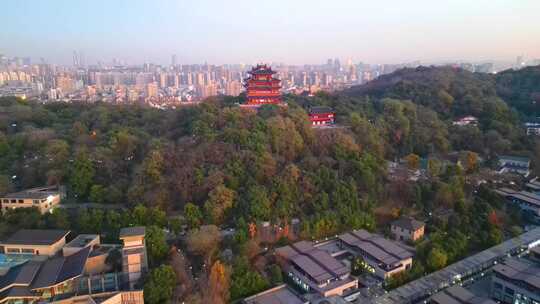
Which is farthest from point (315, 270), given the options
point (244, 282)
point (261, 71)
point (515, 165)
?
point (515, 165)

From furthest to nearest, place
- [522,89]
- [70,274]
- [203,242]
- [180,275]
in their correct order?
1. [522,89]
2. [203,242]
3. [180,275]
4. [70,274]

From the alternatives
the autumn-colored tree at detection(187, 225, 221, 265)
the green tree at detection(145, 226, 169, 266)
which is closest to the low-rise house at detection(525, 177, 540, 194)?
the autumn-colored tree at detection(187, 225, 221, 265)

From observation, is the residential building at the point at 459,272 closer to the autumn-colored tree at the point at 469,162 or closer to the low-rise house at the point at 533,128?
the autumn-colored tree at the point at 469,162

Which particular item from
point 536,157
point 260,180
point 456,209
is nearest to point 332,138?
point 260,180

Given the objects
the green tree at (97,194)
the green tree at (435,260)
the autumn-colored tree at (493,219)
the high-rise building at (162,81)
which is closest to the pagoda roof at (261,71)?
the green tree at (97,194)

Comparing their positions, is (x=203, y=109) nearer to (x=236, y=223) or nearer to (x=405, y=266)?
(x=236, y=223)

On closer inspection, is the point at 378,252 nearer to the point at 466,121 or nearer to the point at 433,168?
the point at 433,168

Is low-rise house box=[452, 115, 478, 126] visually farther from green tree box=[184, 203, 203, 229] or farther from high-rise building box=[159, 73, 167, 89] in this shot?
high-rise building box=[159, 73, 167, 89]
